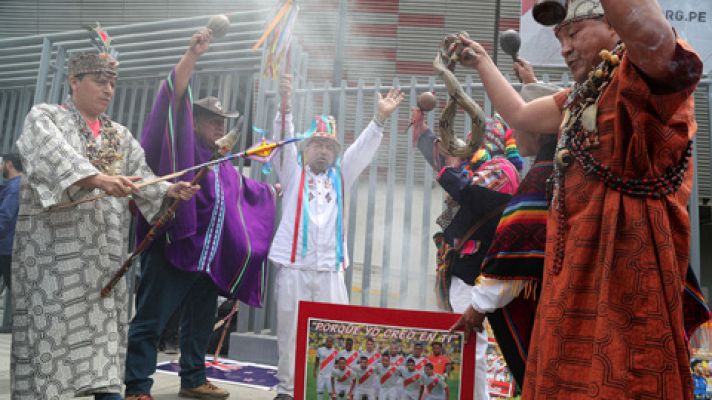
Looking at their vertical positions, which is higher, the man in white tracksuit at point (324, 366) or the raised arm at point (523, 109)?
the raised arm at point (523, 109)

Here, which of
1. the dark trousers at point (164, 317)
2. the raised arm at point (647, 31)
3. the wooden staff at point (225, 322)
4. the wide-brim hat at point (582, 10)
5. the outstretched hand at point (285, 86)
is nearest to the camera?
the raised arm at point (647, 31)

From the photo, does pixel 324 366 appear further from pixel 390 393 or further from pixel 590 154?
pixel 590 154

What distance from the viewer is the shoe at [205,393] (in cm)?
376

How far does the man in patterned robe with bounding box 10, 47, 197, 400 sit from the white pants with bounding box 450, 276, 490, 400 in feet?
5.25

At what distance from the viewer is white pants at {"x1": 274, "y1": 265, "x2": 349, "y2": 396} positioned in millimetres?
3898

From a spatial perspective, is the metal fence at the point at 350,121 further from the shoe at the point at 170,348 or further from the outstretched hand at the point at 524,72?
the outstretched hand at the point at 524,72

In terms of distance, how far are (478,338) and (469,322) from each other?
1310mm

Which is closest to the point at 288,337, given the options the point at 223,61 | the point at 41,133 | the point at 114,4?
the point at 41,133

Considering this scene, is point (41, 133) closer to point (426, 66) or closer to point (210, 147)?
point (210, 147)

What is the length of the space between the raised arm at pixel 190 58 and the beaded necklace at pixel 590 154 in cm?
220

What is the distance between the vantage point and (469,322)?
2.03m

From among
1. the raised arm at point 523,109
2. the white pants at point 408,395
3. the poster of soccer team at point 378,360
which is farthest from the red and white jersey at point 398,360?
the raised arm at point 523,109

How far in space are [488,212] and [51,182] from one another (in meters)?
2.19

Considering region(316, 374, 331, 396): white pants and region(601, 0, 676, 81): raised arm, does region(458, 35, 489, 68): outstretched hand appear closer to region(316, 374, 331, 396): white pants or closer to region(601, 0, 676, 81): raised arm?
region(601, 0, 676, 81): raised arm
